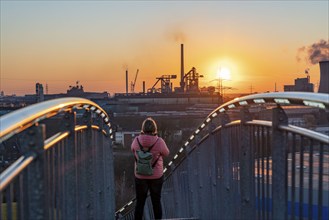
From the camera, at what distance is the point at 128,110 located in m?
87.9

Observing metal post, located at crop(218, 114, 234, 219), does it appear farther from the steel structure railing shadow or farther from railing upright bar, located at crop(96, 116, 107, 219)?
railing upright bar, located at crop(96, 116, 107, 219)

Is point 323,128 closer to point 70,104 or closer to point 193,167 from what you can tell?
point 70,104

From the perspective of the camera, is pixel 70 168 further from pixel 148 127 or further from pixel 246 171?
pixel 148 127

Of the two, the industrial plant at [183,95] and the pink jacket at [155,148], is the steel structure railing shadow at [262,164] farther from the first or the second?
the industrial plant at [183,95]

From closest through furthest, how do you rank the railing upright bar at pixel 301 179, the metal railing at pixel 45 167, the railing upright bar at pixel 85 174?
1. the metal railing at pixel 45 167
2. the railing upright bar at pixel 301 179
3. the railing upright bar at pixel 85 174

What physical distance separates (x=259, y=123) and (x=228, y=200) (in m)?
1.35

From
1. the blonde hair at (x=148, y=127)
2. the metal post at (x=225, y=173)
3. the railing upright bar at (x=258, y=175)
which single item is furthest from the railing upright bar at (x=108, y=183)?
the railing upright bar at (x=258, y=175)

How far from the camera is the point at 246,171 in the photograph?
12.6 feet

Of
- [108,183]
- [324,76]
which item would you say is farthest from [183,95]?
[108,183]

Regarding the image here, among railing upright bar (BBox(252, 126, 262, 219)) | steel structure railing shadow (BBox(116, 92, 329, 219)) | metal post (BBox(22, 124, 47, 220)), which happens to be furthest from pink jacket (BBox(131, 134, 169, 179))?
metal post (BBox(22, 124, 47, 220))

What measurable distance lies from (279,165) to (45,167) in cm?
144

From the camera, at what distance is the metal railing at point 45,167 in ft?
6.45

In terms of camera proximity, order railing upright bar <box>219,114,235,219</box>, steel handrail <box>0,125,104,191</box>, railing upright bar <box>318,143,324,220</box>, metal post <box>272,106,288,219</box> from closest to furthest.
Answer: steel handrail <box>0,125,104,191</box>, railing upright bar <box>318,143,324,220</box>, metal post <box>272,106,288,219</box>, railing upright bar <box>219,114,235,219</box>

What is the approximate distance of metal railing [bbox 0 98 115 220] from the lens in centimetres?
196
